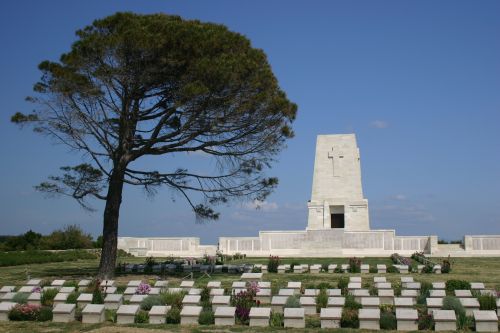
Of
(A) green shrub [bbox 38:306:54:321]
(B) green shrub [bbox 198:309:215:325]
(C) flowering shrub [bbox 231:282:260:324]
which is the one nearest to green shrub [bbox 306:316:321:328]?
(C) flowering shrub [bbox 231:282:260:324]

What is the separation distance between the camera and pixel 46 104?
59.9 feet

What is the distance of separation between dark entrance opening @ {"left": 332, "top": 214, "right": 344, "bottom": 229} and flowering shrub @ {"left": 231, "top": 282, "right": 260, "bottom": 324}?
24997mm

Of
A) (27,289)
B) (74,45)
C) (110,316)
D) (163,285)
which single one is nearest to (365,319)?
(110,316)

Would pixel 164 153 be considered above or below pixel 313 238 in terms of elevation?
above

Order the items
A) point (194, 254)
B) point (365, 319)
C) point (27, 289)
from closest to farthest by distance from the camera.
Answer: point (365, 319)
point (27, 289)
point (194, 254)

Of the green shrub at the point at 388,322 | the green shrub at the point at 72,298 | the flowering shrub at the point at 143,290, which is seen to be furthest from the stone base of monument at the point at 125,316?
the green shrub at the point at 388,322

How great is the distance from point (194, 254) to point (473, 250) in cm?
1541

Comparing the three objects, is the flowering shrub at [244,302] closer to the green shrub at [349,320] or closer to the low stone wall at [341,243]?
the green shrub at [349,320]

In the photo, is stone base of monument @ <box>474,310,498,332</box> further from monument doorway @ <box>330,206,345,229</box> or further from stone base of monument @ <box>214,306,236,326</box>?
monument doorway @ <box>330,206,345,229</box>

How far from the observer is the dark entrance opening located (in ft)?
121

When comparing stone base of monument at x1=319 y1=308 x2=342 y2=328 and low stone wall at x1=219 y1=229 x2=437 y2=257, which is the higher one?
low stone wall at x1=219 y1=229 x2=437 y2=257

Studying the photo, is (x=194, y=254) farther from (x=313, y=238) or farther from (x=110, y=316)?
(x=110, y=316)

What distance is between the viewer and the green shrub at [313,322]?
32.9 ft

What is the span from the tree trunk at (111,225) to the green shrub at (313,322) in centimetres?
871
